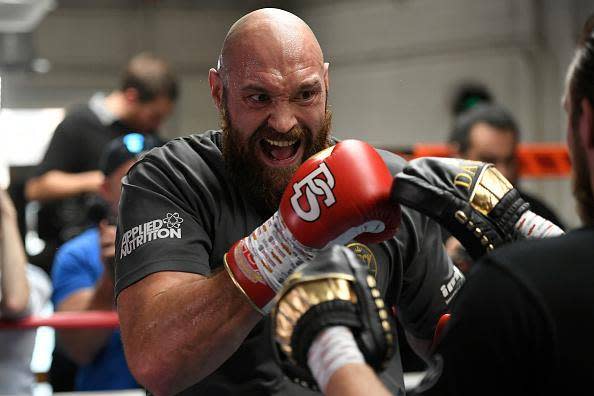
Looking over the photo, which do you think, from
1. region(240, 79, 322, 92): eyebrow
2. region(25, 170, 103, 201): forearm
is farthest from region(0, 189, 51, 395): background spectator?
region(240, 79, 322, 92): eyebrow

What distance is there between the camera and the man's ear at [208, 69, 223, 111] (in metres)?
2.08

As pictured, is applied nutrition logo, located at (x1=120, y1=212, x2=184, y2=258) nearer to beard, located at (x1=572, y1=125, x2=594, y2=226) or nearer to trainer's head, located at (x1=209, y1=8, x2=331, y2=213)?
trainer's head, located at (x1=209, y1=8, x2=331, y2=213)

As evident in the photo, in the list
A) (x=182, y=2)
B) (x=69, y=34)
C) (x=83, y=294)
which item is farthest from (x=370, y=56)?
(x=83, y=294)

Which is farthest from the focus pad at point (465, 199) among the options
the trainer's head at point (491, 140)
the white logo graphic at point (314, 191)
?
the trainer's head at point (491, 140)

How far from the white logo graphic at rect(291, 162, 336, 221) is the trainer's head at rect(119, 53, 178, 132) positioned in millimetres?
2693

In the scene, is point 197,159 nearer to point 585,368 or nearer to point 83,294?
point 585,368

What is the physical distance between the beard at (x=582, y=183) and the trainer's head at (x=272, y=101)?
2.51 feet

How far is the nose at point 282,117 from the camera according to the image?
75.5 inches

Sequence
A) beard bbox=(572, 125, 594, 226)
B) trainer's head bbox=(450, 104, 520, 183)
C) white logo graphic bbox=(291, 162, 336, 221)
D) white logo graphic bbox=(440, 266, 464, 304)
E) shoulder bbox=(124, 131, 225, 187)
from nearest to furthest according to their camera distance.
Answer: beard bbox=(572, 125, 594, 226) < white logo graphic bbox=(291, 162, 336, 221) < shoulder bbox=(124, 131, 225, 187) < white logo graphic bbox=(440, 266, 464, 304) < trainer's head bbox=(450, 104, 520, 183)

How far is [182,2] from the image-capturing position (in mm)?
9875

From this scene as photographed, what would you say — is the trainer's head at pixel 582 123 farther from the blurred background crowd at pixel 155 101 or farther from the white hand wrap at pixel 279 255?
the blurred background crowd at pixel 155 101

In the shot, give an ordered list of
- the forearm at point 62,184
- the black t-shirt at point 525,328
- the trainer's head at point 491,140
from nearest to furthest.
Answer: the black t-shirt at point 525,328 < the trainer's head at point 491,140 < the forearm at point 62,184

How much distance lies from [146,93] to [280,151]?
2365 mm

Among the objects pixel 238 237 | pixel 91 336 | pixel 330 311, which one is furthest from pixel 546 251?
pixel 91 336
